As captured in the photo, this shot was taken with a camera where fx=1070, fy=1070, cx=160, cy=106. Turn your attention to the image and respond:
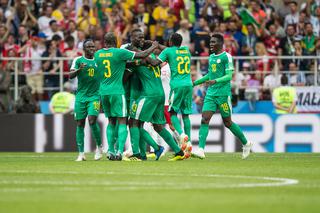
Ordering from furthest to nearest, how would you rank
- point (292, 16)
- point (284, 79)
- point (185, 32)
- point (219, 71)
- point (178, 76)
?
point (292, 16) → point (185, 32) → point (284, 79) → point (178, 76) → point (219, 71)

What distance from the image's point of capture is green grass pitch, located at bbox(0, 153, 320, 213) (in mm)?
10398

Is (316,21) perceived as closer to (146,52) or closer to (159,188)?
(146,52)

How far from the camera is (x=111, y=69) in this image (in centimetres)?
1970

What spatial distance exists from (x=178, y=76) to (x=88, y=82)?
70.7 inches

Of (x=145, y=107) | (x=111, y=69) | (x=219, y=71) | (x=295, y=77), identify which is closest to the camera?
(x=145, y=107)

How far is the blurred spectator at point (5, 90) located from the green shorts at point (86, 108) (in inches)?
290

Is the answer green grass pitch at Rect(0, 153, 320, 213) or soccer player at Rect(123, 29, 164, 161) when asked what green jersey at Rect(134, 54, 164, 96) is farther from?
green grass pitch at Rect(0, 153, 320, 213)

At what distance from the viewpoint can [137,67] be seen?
1972cm

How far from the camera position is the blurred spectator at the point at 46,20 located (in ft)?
101

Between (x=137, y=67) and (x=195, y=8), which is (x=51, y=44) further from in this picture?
(x=137, y=67)

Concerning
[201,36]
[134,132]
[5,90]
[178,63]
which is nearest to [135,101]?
[134,132]

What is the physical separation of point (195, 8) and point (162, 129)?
11985mm

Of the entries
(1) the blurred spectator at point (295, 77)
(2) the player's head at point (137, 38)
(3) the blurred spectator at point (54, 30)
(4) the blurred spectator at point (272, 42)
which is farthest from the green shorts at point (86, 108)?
(4) the blurred spectator at point (272, 42)

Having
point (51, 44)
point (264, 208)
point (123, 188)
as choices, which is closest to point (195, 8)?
point (51, 44)
